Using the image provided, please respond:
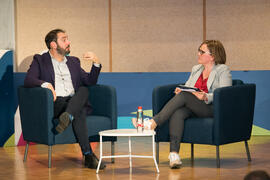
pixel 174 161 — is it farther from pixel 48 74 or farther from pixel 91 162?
pixel 48 74

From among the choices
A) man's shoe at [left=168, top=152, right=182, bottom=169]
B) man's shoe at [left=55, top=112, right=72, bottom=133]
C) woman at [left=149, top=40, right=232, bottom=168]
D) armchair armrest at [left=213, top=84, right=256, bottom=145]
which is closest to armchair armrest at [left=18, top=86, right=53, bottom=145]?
man's shoe at [left=55, top=112, right=72, bottom=133]

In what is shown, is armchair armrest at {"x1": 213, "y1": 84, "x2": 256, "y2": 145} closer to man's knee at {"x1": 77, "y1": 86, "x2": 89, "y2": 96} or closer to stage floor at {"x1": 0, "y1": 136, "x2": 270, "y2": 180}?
stage floor at {"x1": 0, "y1": 136, "x2": 270, "y2": 180}

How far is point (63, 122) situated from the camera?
4234 millimetres

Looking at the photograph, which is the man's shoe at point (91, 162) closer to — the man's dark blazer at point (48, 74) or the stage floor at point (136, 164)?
the stage floor at point (136, 164)

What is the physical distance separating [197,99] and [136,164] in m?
0.79

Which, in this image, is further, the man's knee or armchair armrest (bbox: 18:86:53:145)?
the man's knee

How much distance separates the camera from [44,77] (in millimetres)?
4695

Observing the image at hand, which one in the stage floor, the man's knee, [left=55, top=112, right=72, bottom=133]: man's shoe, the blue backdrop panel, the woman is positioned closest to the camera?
the stage floor

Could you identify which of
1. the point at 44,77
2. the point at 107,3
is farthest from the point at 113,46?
the point at 44,77

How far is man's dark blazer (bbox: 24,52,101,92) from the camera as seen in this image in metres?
4.59

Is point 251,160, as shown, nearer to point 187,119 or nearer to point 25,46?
point 187,119

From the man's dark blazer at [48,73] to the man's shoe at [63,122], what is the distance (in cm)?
45

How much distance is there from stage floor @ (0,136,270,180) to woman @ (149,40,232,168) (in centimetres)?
29

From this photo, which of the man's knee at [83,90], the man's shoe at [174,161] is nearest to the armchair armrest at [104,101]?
the man's knee at [83,90]
